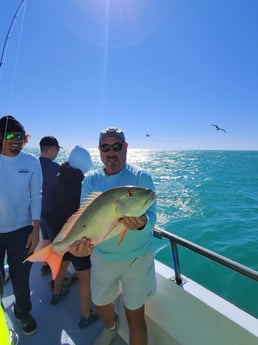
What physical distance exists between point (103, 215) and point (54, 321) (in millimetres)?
2077

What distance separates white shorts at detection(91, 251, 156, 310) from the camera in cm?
210

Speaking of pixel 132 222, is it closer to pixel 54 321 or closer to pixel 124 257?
pixel 124 257

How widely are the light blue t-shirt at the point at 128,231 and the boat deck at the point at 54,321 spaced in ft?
3.85

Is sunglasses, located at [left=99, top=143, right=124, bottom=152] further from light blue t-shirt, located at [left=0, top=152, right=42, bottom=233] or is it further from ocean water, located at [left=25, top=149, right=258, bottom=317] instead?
ocean water, located at [left=25, top=149, right=258, bottom=317]

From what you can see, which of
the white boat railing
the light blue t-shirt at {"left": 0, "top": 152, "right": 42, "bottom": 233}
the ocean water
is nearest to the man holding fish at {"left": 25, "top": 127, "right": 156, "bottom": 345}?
the white boat railing

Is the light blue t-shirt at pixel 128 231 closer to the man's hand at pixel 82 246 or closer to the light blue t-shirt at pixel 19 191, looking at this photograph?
the man's hand at pixel 82 246

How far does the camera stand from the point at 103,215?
1.61 metres

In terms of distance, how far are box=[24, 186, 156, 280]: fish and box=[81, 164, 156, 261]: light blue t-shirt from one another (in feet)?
1.21

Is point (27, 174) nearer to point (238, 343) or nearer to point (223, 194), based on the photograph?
point (238, 343)

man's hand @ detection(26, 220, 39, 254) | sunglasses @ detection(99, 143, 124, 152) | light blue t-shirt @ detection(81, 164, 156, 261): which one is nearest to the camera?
light blue t-shirt @ detection(81, 164, 156, 261)

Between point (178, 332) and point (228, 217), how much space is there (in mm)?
10662

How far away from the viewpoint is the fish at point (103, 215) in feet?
5.10

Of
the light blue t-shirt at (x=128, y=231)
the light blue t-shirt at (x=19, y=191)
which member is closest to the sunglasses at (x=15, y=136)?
the light blue t-shirt at (x=19, y=191)

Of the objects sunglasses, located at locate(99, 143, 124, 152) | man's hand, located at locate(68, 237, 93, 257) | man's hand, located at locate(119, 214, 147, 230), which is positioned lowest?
man's hand, located at locate(68, 237, 93, 257)
